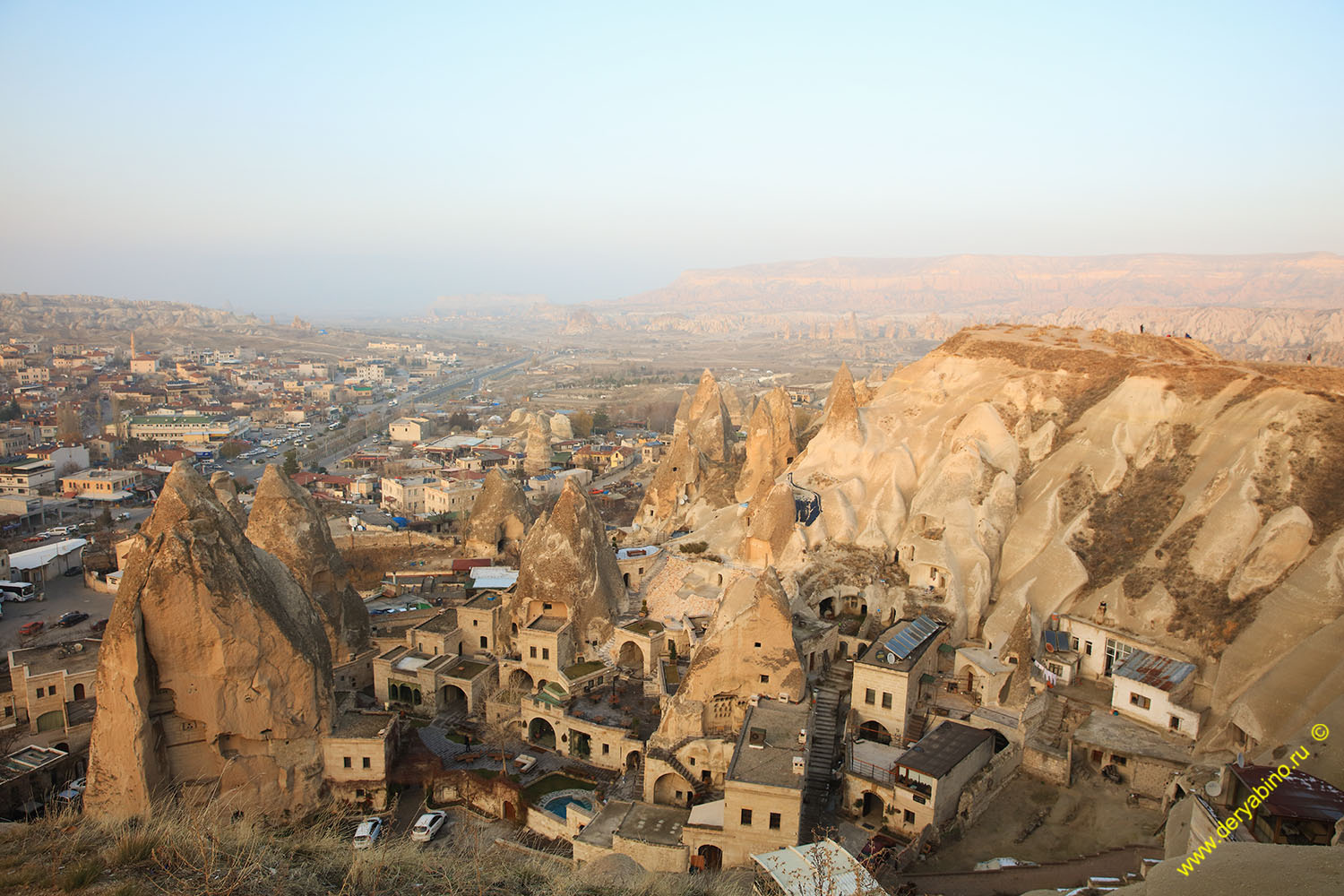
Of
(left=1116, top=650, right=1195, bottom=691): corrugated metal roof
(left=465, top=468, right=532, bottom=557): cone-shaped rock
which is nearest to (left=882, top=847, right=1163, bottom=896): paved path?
(left=1116, top=650, right=1195, bottom=691): corrugated metal roof

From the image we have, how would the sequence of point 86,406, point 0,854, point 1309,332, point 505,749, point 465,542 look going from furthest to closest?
point 1309,332, point 86,406, point 465,542, point 505,749, point 0,854

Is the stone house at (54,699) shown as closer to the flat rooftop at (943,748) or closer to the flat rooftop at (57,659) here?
the flat rooftop at (57,659)

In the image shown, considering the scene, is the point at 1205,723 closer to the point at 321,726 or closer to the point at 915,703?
the point at 915,703

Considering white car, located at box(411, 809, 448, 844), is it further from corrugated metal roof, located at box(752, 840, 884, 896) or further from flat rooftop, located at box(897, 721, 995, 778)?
flat rooftop, located at box(897, 721, 995, 778)

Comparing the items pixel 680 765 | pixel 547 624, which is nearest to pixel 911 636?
pixel 680 765

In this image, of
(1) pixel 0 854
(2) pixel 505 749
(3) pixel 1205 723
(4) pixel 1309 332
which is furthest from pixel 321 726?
(4) pixel 1309 332

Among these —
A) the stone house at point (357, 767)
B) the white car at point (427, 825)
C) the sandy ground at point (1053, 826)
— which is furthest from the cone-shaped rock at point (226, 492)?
the sandy ground at point (1053, 826)

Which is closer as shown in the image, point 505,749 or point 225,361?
point 505,749
